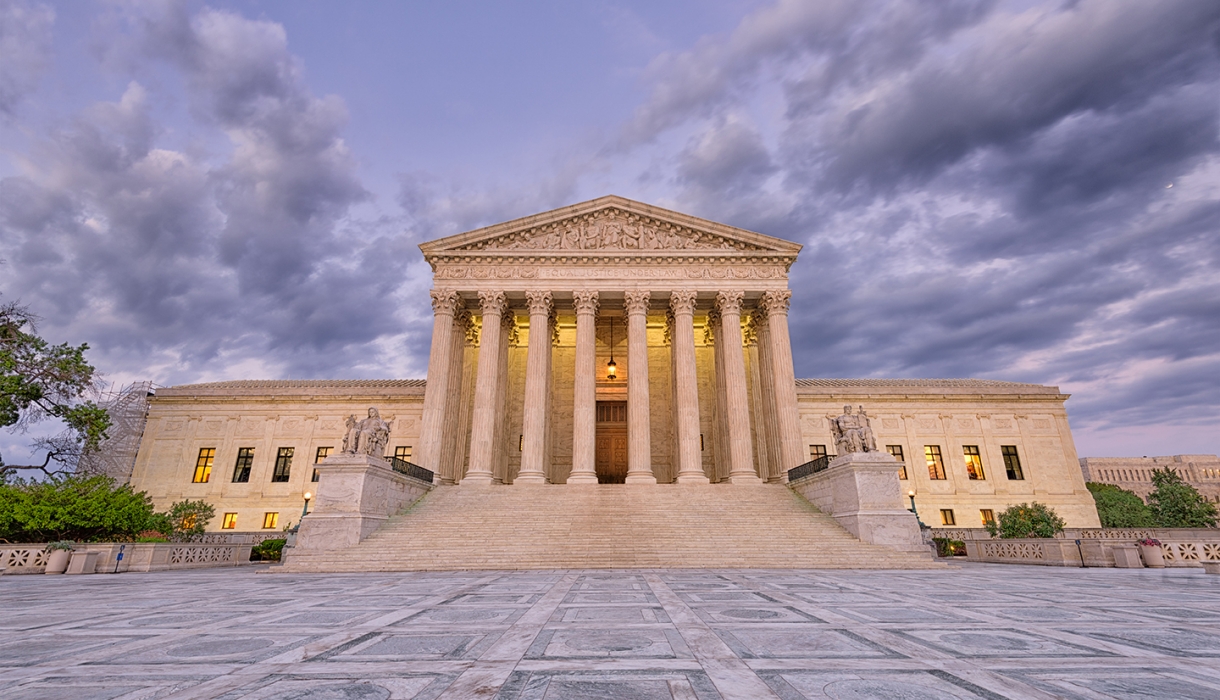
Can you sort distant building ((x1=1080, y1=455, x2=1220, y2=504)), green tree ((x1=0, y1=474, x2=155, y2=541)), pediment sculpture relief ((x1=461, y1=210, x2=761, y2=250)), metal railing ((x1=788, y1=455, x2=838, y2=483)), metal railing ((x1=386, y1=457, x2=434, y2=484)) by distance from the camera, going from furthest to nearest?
distant building ((x1=1080, y1=455, x2=1220, y2=504)) < pediment sculpture relief ((x1=461, y1=210, x2=761, y2=250)) < metal railing ((x1=788, y1=455, x2=838, y2=483)) < metal railing ((x1=386, y1=457, x2=434, y2=484)) < green tree ((x1=0, y1=474, x2=155, y2=541))

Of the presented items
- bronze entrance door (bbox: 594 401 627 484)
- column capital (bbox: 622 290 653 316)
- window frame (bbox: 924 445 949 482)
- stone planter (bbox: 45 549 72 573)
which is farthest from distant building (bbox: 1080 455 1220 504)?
stone planter (bbox: 45 549 72 573)

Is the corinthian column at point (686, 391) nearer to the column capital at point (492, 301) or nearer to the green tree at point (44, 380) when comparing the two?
the column capital at point (492, 301)

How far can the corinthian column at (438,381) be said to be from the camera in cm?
2541

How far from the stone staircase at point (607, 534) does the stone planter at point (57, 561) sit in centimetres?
592

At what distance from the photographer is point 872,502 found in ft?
60.0

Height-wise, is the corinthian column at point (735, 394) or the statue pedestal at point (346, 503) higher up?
the corinthian column at point (735, 394)

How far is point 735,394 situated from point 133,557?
23663 millimetres

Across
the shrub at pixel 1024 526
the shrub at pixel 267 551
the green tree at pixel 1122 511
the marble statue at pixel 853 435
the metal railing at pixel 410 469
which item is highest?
the marble statue at pixel 853 435

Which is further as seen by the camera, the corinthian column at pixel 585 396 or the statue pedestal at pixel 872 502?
the corinthian column at pixel 585 396

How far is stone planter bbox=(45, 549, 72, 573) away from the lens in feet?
50.1

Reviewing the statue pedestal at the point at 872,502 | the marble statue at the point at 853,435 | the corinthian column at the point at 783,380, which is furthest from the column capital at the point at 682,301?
the statue pedestal at the point at 872,502

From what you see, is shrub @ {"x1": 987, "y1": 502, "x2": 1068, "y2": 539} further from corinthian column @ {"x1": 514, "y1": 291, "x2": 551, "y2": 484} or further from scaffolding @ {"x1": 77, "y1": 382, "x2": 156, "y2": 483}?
scaffolding @ {"x1": 77, "y1": 382, "x2": 156, "y2": 483}

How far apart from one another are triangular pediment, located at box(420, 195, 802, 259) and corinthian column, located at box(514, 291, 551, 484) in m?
3.06

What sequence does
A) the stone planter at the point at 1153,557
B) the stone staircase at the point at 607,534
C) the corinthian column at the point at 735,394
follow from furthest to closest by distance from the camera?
the corinthian column at the point at 735,394, the stone staircase at the point at 607,534, the stone planter at the point at 1153,557
